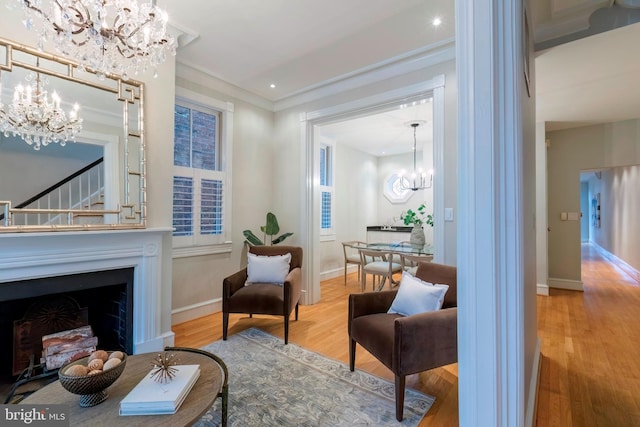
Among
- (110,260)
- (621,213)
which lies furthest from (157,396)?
(621,213)

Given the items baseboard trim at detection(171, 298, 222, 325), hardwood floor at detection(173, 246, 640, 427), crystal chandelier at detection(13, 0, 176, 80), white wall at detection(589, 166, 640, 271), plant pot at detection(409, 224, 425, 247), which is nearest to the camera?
crystal chandelier at detection(13, 0, 176, 80)

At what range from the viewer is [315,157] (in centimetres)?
393

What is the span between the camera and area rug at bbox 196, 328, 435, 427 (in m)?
1.71

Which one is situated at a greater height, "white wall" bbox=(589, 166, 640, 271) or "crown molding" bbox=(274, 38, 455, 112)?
"crown molding" bbox=(274, 38, 455, 112)

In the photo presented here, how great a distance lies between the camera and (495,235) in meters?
1.00

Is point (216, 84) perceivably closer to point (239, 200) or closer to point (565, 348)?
point (239, 200)

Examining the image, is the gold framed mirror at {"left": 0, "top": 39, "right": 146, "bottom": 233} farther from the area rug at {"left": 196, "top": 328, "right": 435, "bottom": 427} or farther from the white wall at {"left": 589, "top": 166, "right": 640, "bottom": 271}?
the white wall at {"left": 589, "top": 166, "right": 640, "bottom": 271}

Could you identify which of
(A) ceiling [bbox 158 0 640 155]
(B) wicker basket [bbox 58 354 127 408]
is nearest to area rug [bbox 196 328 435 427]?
(B) wicker basket [bbox 58 354 127 408]

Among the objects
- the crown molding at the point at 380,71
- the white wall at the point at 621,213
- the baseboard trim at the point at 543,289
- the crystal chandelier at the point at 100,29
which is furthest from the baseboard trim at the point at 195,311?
the white wall at the point at 621,213

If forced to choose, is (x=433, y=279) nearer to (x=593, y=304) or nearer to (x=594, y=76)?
(x=594, y=76)

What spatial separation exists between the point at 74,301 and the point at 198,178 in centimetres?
169

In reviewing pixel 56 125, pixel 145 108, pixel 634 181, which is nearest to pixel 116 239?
pixel 56 125

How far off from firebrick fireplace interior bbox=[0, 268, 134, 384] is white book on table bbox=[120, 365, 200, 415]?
49.0 inches

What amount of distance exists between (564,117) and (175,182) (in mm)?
5419
